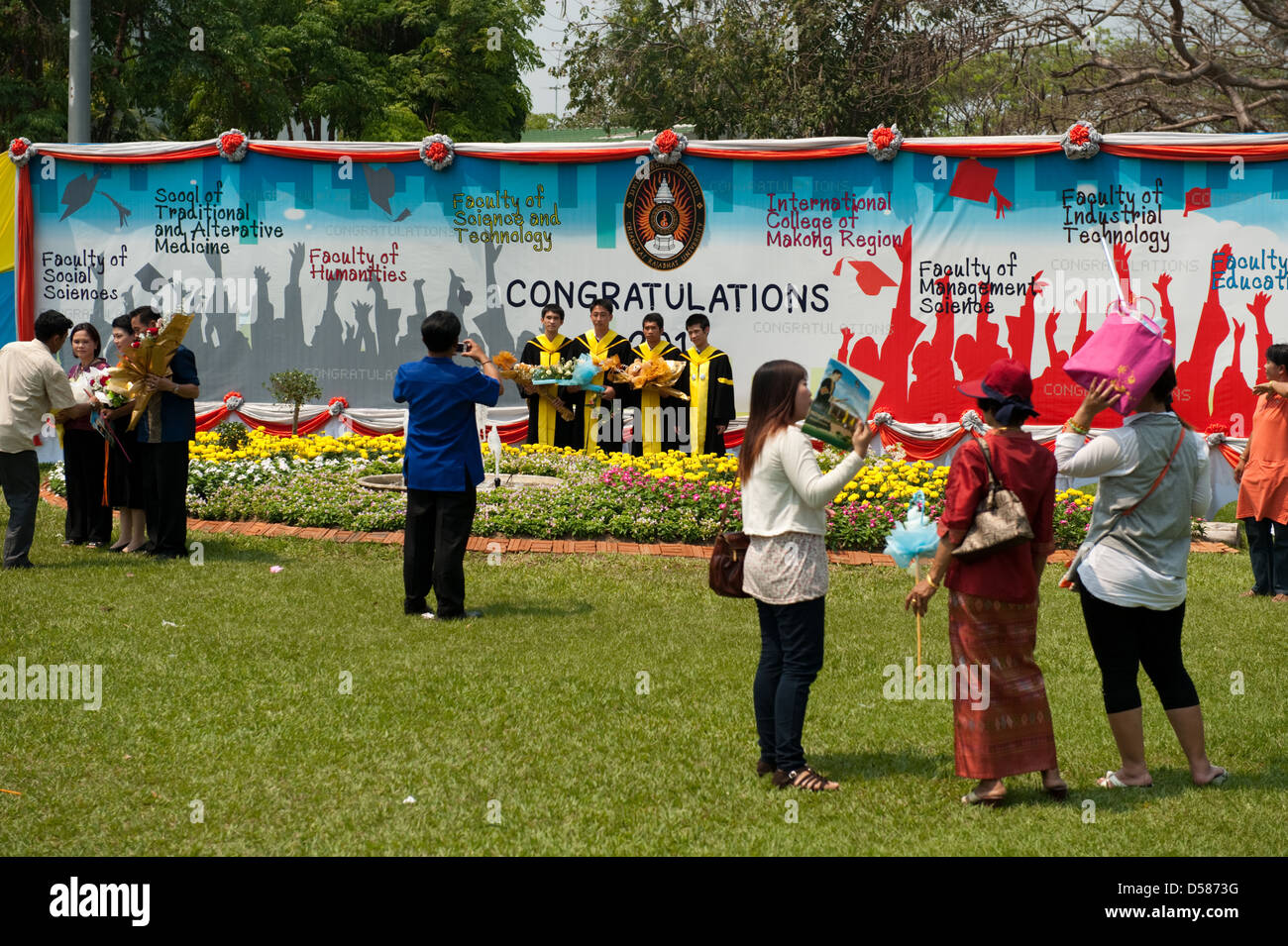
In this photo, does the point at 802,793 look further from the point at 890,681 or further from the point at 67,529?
the point at 67,529

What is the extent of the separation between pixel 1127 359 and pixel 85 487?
8381mm

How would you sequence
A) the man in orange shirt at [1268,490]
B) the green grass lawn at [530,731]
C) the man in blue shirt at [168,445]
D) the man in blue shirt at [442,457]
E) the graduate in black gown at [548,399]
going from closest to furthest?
the green grass lawn at [530,731]
the man in blue shirt at [442,457]
the man in orange shirt at [1268,490]
the man in blue shirt at [168,445]
the graduate in black gown at [548,399]

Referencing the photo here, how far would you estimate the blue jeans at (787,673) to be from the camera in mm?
5555

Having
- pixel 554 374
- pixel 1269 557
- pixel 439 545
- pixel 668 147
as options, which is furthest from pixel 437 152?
pixel 1269 557

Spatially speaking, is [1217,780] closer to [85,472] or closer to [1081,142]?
[85,472]

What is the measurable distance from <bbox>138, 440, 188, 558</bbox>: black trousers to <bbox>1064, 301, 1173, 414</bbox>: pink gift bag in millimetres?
7201

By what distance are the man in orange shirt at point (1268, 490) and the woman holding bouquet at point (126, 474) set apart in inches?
322

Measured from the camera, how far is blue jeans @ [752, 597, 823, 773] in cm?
555

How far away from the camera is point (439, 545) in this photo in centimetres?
869

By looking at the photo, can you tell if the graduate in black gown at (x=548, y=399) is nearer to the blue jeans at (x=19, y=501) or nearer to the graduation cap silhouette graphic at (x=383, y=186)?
the graduation cap silhouette graphic at (x=383, y=186)

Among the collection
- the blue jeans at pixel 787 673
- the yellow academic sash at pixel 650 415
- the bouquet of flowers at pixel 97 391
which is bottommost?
the blue jeans at pixel 787 673

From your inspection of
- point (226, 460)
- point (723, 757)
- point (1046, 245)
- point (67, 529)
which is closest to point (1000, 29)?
point (1046, 245)

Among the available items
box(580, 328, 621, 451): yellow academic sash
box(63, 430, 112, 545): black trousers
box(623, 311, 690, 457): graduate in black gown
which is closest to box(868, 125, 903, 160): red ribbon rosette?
box(623, 311, 690, 457): graduate in black gown

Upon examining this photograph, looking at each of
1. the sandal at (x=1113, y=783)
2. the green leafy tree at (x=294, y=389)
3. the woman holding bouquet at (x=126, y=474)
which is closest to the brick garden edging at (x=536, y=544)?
the woman holding bouquet at (x=126, y=474)
